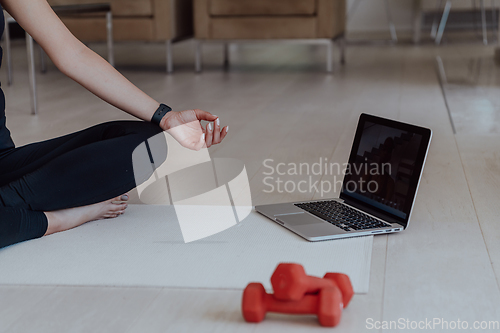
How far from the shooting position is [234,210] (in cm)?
137

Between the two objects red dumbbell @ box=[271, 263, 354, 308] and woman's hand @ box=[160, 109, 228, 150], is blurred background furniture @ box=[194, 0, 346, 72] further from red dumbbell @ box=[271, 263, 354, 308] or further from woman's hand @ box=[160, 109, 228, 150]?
red dumbbell @ box=[271, 263, 354, 308]

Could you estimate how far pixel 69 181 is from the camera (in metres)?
1.20

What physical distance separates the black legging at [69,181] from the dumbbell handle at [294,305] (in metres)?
0.48

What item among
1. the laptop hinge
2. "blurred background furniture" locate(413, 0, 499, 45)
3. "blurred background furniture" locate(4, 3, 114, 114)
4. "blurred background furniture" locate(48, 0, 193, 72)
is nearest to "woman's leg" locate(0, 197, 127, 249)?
the laptop hinge

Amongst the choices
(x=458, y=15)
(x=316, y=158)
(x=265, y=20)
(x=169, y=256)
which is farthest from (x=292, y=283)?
(x=458, y=15)

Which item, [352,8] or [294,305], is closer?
[294,305]

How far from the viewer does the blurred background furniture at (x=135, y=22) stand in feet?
12.1

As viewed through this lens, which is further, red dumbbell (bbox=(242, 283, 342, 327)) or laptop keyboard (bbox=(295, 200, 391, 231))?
laptop keyboard (bbox=(295, 200, 391, 231))

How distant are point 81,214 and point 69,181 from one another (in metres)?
0.10

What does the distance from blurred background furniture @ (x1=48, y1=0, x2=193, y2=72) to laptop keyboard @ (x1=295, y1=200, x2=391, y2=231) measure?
8.53 feet

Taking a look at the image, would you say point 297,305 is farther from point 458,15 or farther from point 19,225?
point 458,15

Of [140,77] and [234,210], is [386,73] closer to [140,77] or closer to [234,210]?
[140,77]

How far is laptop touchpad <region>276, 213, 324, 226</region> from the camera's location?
1257mm

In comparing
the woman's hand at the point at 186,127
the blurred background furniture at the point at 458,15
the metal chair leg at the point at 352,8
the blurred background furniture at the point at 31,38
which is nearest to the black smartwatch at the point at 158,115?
the woman's hand at the point at 186,127
